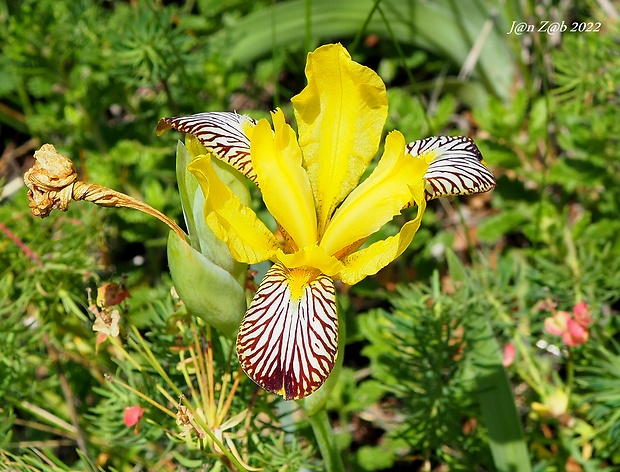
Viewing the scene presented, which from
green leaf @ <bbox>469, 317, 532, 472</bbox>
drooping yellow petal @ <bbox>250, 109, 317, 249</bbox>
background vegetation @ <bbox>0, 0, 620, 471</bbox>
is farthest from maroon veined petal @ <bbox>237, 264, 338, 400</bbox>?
green leaf @ <bbox>469, 317, 532, 472</bbox>

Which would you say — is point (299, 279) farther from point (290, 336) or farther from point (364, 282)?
point (364, 282)

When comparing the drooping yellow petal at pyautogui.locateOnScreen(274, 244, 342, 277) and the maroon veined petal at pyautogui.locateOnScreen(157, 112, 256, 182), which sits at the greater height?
the maroon veined petal at pyautogui.locateOnScreen(157, 112, 256, 182)

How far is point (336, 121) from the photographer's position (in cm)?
135

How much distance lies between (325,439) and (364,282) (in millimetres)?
1076

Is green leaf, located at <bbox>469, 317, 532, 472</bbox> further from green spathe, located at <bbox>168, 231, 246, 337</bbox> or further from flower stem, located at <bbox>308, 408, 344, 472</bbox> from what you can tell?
green spathe, located at <bbox>168, 231, 246, 337</bbox>

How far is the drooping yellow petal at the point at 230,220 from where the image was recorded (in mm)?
1153

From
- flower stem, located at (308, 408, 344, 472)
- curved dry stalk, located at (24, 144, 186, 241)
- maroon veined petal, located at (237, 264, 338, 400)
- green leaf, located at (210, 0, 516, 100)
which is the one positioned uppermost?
green leaf, located at (210, 0, 516, 100)

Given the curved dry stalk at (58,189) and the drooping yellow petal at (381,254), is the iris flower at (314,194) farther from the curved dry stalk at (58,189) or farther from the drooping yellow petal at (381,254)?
the curved dry stalk at (58,189)

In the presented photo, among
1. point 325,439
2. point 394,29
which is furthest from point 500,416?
point 394,29

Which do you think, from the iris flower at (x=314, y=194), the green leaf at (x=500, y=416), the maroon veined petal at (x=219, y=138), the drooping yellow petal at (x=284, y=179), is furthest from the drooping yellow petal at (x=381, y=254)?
the green leaf at (x=500, y=416)

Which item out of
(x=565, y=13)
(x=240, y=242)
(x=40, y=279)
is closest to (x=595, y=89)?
(x=565, y=13)

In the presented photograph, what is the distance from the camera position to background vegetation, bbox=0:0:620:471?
5.62 ft

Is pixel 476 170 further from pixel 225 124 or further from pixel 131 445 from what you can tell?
pixel 131 445

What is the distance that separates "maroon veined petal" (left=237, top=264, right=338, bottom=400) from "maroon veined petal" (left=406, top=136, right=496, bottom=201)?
265 millimetres
